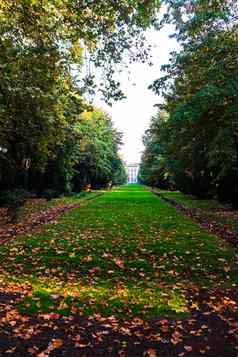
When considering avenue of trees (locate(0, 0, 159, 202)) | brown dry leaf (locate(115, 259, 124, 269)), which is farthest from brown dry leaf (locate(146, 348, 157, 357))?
avenue of trees (locate(0, 0, 159, 202))

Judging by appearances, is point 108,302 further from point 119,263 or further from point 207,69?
point 207,69

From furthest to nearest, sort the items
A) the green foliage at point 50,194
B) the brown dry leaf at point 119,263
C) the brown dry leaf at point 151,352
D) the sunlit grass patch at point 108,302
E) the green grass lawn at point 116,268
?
the green foliage at point 50,194, the brown dry leaf at point 119,263, the green grass lawn at point 116,268, the sunlit grass patch at point 108,302, the brown dry leaf at point 151,352

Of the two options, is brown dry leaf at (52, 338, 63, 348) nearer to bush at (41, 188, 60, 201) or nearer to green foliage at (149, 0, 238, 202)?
green foliage at (149, 0, 238, 202)

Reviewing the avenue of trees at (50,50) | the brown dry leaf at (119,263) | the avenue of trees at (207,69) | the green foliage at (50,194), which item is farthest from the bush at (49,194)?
the brown dry leaf at (119,263)

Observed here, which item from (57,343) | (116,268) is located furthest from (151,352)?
(116,268)

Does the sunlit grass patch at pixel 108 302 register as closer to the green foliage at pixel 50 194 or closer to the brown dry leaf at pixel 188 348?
the brown dry leaf at pixel 188 348

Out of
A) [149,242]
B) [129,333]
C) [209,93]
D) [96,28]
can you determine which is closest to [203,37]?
[209,93]

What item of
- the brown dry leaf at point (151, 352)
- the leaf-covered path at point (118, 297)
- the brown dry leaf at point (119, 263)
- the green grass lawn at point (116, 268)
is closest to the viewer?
the brown dry leaf at point (151, 352)

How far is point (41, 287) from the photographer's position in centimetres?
759

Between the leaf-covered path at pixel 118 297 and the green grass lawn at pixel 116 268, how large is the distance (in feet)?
0.06

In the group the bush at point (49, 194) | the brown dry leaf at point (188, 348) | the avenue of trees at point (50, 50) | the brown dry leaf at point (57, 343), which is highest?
the avenue of trees at point (50, 50)

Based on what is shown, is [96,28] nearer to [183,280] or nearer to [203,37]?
[203,37]

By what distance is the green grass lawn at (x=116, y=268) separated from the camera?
263 inches

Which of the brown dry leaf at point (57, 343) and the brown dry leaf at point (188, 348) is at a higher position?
the brown dry leaf at point (188, 348)
